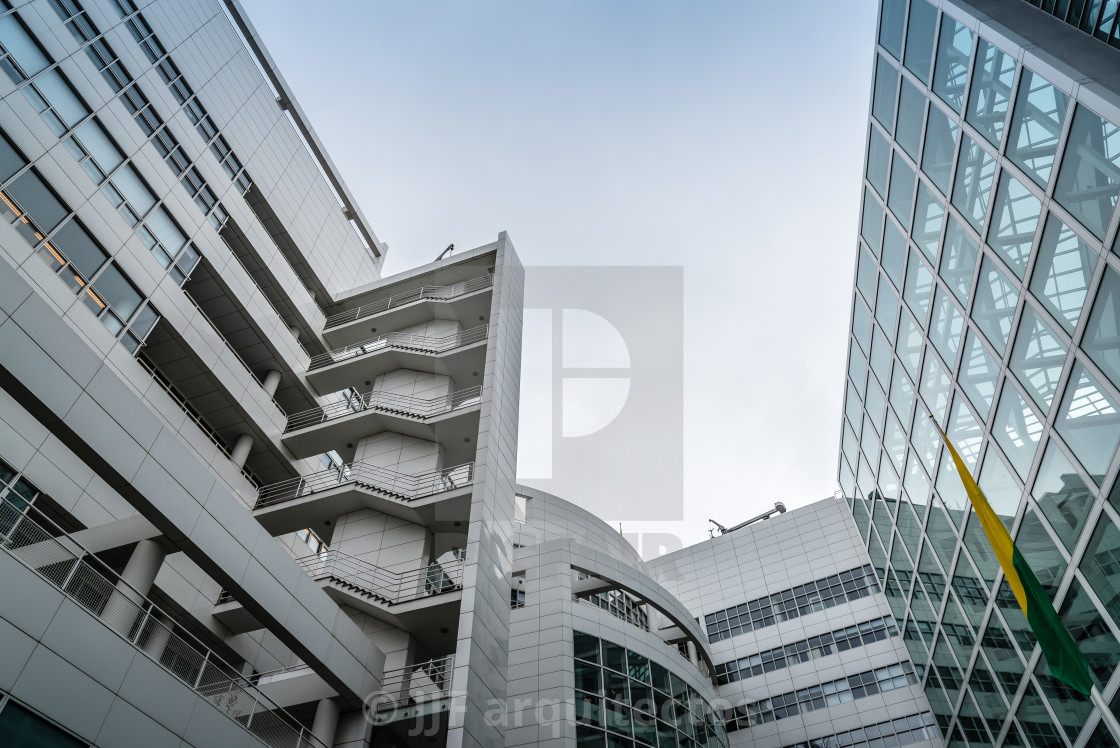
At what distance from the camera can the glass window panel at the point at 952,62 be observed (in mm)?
17406

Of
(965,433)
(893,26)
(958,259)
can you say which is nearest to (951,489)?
(965,433)

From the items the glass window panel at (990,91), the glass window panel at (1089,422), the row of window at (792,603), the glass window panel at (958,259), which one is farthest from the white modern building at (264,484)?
the glass window panel at (990,91)

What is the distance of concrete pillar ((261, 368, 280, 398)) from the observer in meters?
31.6

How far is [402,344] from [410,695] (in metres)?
16.9

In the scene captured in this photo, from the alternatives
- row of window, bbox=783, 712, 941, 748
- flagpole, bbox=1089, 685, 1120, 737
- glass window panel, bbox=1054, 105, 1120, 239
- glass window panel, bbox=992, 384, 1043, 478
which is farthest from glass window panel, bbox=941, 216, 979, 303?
row of window, bbox=783, 712, 941, 748

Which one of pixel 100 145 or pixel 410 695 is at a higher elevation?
pixel 100 145

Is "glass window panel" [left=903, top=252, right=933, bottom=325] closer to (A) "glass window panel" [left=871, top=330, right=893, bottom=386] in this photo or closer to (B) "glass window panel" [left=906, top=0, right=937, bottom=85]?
(A) "glass window panel" [left=871, top=330, right=893, bottom=386]

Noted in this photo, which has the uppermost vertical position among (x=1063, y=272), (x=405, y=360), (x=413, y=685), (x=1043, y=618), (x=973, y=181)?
(x=405, y=360)

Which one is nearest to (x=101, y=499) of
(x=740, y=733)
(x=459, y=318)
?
(x=459, y=318)

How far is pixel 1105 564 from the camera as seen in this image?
14.1 m

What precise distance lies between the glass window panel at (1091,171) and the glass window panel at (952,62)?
15.4 ft

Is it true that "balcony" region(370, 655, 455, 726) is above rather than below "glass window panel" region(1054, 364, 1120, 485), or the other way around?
below

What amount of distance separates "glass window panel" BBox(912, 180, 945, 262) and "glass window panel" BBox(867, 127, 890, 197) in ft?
9.20

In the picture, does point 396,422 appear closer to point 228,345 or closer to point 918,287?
point 228,345
